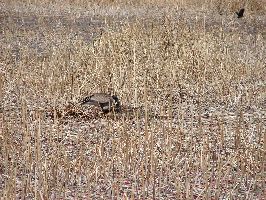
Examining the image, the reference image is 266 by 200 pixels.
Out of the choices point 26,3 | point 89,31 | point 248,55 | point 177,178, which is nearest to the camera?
point 177,178

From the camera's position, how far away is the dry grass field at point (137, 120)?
13.3 ft

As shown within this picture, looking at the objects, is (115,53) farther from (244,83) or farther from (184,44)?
(244,83)

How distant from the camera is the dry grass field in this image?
4066 mm

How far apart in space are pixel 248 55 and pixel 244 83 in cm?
255

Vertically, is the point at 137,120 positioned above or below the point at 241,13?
above

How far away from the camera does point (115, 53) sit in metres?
7.83

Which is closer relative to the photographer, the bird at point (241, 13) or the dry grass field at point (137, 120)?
the dry grass field at point (137, 120)

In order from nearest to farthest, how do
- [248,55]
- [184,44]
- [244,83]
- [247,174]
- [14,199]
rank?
[14,199] → [247,174] → [244,83] → [184,44] → [248,55]

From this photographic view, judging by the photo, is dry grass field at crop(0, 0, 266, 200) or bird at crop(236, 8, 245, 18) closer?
dry grass field at crop(0, 0, 266, 200)

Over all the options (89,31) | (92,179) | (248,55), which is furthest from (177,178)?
(89,31)

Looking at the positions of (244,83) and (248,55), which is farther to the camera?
(248,55)

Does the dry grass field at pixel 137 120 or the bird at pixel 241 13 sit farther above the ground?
the dry grass field at pixel 137 120

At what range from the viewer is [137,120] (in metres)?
4.61

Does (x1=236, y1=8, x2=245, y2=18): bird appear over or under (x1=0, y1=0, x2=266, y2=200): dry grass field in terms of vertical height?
under
